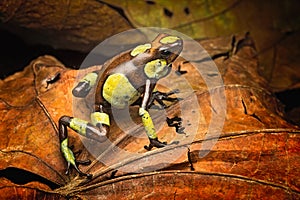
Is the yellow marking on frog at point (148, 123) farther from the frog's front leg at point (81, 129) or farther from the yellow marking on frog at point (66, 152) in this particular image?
the yellow marking on frog at point (66, 152)

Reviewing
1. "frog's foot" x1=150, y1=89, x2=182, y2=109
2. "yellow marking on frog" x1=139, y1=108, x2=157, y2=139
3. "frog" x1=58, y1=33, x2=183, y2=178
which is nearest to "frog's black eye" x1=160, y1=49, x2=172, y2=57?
"frog" x1=58, y1=33, x2=183, y2=178

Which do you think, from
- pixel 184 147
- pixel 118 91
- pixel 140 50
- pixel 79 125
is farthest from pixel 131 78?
pixel 184 147

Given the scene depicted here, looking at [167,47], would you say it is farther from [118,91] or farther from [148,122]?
[148,122]

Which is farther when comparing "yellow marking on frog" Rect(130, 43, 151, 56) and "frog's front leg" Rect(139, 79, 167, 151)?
"yellow marking on frog" Rect(130, 43, 151, 56)

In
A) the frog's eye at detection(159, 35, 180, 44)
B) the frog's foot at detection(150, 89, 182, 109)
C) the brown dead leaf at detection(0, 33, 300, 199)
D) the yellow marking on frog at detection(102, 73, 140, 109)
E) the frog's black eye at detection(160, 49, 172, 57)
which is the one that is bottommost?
the brown dead leaf at detection(0, 33, 300, 199)

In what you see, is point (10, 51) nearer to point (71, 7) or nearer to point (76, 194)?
point (71, 7)

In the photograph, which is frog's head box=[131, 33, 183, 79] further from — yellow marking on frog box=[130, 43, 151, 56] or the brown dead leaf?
the brown dead leaf
